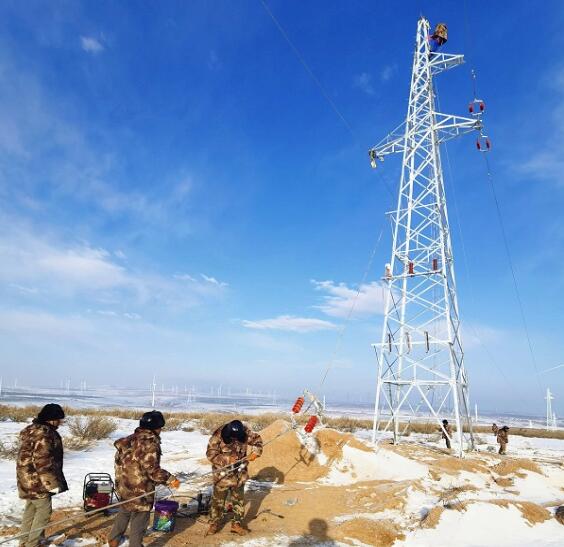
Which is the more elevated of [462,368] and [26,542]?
[462,368]

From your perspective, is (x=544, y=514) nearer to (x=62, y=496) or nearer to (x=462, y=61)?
(x=62, y=496)

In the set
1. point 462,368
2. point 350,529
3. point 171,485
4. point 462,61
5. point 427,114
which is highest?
point 462,61

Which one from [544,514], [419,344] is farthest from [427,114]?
[544,514]

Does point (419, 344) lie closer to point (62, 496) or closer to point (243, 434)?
point (243, 434)

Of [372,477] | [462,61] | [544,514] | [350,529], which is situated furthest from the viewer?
[462,61]

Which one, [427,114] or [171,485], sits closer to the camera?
[171,485]

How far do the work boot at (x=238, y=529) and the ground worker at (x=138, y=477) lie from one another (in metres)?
1.70

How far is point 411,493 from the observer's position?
9.91 meters

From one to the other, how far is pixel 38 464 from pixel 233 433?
3.02 metres

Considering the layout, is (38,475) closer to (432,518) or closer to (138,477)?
(138,477)

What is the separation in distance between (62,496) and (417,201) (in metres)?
15.0

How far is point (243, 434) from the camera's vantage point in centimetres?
779

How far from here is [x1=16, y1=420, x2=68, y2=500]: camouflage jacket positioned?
601 centimetres

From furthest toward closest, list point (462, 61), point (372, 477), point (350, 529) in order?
point (462, 61)
point (372, 477)
point (350, 529)
